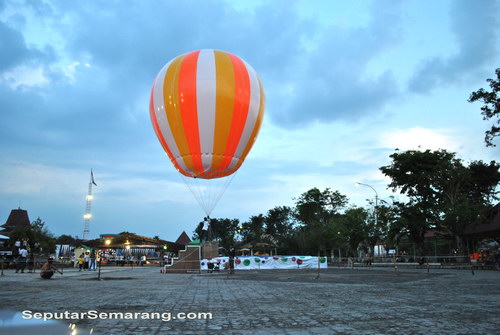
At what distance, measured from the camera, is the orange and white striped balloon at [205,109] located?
18234 mm

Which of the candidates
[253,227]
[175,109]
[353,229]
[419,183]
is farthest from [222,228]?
[175,109]

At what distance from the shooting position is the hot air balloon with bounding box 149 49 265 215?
59.8 ft

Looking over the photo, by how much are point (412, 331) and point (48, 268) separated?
56.5 ft

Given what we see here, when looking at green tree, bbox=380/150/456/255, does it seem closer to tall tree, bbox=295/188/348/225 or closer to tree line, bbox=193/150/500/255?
tree line, bbox=193/150/500/255

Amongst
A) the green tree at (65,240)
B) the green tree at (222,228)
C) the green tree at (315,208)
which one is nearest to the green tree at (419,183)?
the green tree at (315,208)

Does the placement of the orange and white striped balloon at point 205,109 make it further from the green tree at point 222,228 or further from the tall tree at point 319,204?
the green tree at point 222,228

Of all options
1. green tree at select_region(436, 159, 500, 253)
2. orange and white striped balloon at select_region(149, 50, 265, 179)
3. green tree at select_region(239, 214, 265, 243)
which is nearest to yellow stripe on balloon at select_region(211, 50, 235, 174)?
orange and white striped balloon at select_region(149, 50, 265, 179)

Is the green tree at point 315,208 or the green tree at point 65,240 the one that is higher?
the green tree at point 315,208

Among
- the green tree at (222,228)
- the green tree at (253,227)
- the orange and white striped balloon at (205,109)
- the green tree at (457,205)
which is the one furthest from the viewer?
the green tree at (222,228)

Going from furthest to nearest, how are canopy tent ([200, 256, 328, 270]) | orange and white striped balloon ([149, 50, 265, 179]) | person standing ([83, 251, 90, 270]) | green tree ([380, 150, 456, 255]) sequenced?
green tree ([380, 150, 456, 255]), canopy tent ([200, 256, 328, 270]), person standing ([83, 251, 90, 270]), orange and white striped balloon ([149, 50, 265, 179])

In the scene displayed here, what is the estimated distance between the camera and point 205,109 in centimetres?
1817

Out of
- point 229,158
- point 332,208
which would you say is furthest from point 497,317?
point 332,208

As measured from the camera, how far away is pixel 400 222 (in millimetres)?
41969

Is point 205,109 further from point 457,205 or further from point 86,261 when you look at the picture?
point 457,205
